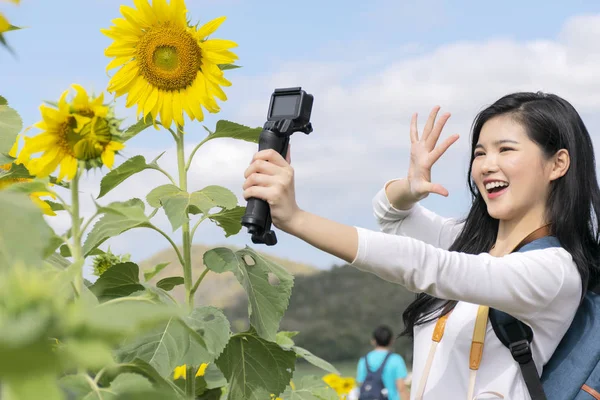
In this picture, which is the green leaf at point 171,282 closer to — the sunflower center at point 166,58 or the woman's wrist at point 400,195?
the sunflower center at point 166,58

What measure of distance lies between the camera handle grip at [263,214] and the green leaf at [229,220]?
29 cm

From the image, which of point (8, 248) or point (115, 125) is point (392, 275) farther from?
point (8, 248)

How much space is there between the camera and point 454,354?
2.08 m

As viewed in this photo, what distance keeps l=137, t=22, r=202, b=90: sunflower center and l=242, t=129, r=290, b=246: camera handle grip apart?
426 mm

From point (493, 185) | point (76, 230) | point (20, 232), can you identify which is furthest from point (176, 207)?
point (20, 232)

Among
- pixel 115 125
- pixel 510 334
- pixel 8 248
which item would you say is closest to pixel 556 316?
pixel 510 334

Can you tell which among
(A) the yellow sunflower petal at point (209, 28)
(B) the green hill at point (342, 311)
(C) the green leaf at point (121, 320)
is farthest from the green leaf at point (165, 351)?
(B) the green hill at point (342, 311)

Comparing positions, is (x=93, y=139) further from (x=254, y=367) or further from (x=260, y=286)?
(x=254, y=367)

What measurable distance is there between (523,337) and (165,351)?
3.19 feet

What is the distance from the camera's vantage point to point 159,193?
5.35ft

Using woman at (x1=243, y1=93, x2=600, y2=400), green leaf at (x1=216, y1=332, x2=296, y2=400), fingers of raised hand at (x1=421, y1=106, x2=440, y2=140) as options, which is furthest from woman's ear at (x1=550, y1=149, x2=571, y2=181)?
green leaf at (x1=216, y1=332, x2=296, y2=400)

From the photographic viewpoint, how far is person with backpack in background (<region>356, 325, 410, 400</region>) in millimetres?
6477

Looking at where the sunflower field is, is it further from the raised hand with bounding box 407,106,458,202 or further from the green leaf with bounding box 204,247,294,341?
the raised hand with bounding box 407,106,458,202

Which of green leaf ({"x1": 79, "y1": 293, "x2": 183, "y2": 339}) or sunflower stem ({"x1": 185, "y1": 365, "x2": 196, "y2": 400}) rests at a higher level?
green leaf ({"x1": 79, "y1": 293, "x2": 183, "y2": 339})
